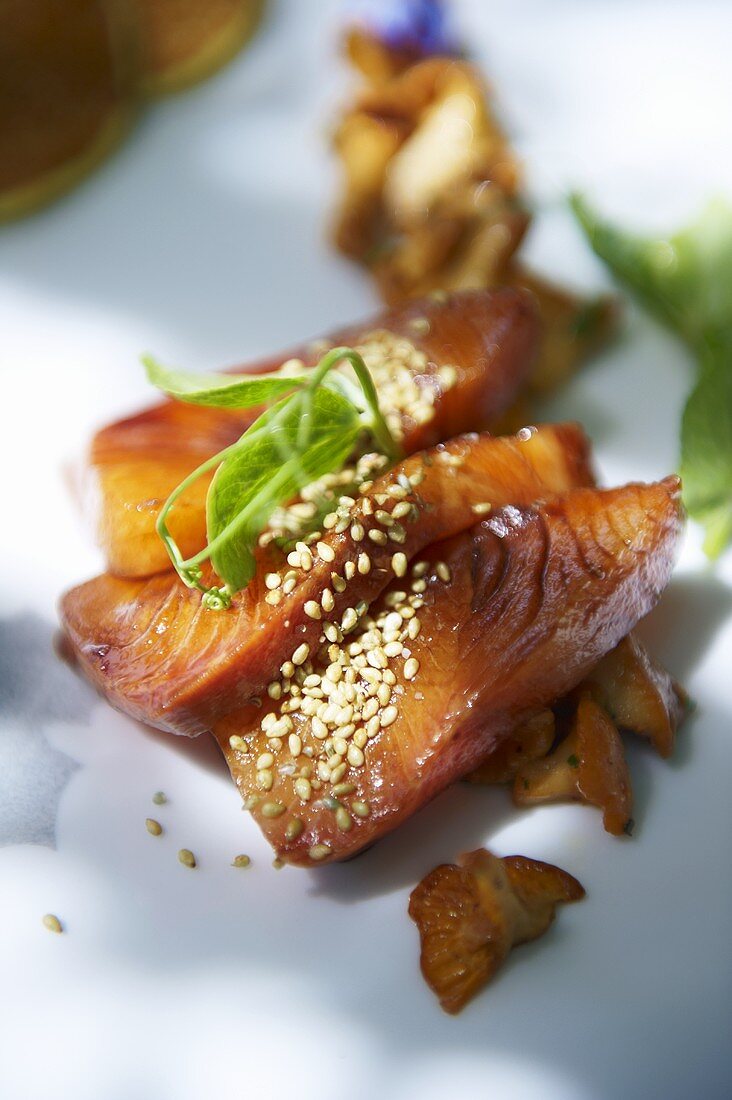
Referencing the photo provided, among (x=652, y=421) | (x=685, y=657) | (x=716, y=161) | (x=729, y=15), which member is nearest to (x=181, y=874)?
(x=685, y=657)

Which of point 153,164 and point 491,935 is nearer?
point 491,935

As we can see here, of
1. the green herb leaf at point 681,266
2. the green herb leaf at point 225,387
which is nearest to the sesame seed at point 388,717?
the green herb leaf at point 225,387

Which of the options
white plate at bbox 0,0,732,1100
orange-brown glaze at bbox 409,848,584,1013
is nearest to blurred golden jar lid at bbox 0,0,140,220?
white plate at bbox 0,0,732,1100

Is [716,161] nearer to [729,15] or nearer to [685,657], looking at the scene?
[729,15]

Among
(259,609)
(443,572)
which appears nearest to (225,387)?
(259,609)

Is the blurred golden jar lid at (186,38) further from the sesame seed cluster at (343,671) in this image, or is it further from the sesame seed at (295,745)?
the sesame seed at (295,745)

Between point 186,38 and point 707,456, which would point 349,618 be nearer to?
point 707,456
